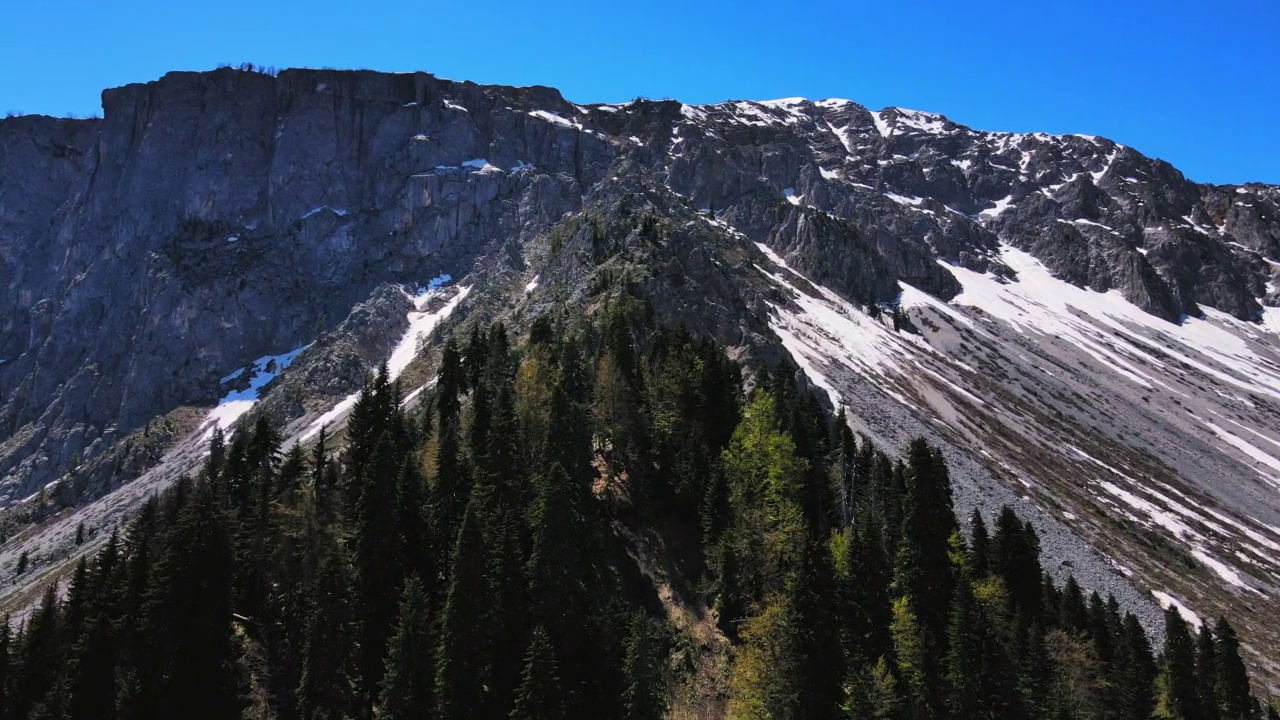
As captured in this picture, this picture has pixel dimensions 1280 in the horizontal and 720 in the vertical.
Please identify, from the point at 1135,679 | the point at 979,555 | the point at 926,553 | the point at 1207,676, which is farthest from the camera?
the point at 1207,676

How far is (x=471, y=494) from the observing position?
52.1 metres

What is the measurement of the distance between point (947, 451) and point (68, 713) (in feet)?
311

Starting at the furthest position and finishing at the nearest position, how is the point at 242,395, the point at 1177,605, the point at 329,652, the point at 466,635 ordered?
the point at 242,395 → the point at 1177,605 → the point at 466,635 → the point at 329,652

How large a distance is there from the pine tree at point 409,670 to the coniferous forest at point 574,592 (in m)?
0.10

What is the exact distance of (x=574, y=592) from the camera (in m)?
46.3

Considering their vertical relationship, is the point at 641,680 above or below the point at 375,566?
below

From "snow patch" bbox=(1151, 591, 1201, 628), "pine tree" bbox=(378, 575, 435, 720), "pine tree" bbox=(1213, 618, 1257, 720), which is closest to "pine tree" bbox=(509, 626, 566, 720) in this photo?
"pine tree" bbox=(378, 575, 435, 720)

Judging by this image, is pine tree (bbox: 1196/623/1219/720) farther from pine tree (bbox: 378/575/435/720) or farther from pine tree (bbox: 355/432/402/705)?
pine tree (bbox: 355/432/402/705)

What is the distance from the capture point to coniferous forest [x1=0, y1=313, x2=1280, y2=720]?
1708 inches

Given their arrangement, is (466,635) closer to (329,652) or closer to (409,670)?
(409,670)

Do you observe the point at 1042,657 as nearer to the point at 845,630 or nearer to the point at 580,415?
the point at 845,630

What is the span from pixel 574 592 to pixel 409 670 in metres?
9.13

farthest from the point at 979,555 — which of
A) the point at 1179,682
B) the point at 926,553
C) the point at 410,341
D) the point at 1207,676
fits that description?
the point at 410,341

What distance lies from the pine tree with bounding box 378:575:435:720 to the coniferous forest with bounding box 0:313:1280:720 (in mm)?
100
